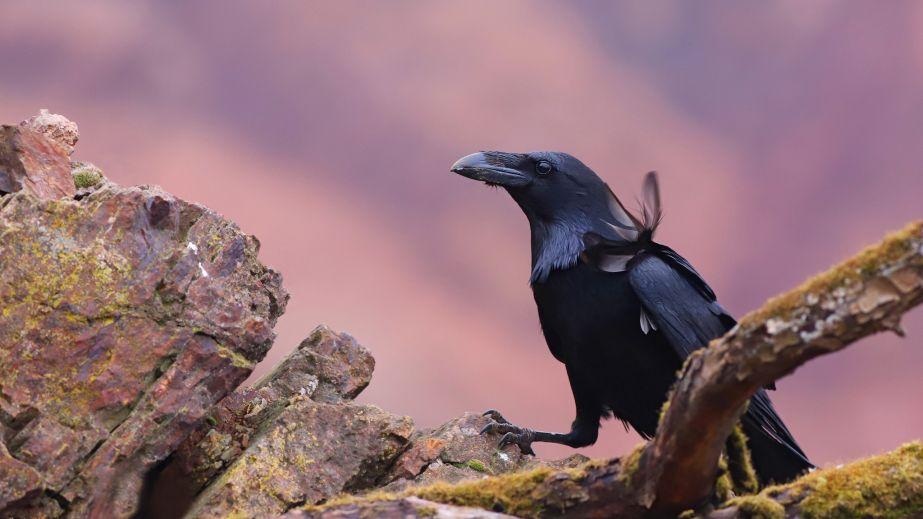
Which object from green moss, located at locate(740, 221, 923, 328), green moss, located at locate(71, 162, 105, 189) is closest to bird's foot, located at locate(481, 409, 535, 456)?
green moss, located at locate(71, 162, 105, 189)

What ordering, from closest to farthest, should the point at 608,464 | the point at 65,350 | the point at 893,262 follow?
1. the point at 893,262
2. the point at 608,464
3. the point at 65,350

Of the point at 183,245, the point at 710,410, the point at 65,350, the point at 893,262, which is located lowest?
the point at 710,410

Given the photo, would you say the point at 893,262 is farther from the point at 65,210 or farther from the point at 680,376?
the point at 65,210

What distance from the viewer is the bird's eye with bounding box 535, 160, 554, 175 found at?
7.75 meters

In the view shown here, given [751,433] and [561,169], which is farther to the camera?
[561,169]

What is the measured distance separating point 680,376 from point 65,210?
425cm

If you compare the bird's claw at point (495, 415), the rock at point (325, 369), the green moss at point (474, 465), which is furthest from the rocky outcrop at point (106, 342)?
the bird's claw at point (495, 415)

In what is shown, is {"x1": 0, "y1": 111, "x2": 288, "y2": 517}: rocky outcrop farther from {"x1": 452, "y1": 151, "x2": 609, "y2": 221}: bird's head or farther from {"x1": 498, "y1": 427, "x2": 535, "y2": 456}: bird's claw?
{"x1": 452, "y1": 151, "x2": 609, "y2": 221}: bird's head

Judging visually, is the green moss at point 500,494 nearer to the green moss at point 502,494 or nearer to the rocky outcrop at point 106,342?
the green moss at point 502,494

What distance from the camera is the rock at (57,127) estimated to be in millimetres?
8211

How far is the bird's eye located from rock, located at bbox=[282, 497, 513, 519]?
3.89m

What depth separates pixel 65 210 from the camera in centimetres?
609

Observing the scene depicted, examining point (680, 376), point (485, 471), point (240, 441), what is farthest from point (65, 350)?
point (680, 376)

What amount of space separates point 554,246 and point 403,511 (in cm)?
347
